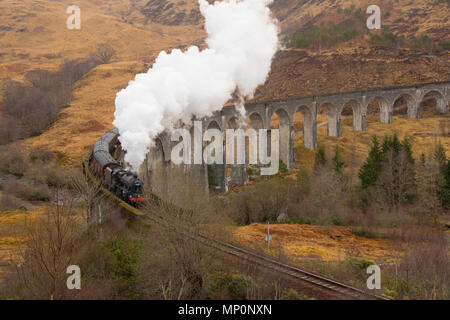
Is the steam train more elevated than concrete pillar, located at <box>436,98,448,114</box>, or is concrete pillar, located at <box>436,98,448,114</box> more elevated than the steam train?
concrete pillar, located at <box>436,98,448,114</box>

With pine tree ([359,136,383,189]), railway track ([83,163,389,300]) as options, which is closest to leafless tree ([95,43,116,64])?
pine tree ([359,136,383,189])

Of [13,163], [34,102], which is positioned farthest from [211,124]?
[34,102]

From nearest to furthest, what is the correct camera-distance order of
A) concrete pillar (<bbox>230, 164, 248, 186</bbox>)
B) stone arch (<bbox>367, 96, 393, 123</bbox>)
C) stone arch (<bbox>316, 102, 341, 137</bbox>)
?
concrete pillar (<bbox>230, 164, 248, 186</bbox>)
stone arch (<bbox>316, 102, 341, 137</bbox>)
stone arch (<bbox>367, 96, 393, 123</bbox>)

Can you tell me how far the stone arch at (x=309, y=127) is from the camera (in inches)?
1938

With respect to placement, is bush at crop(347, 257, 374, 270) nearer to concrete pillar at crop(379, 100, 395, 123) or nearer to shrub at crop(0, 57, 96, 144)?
concrete pillar at crop(379, 100, 395, 123)

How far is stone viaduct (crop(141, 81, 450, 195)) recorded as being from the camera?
26484 mm

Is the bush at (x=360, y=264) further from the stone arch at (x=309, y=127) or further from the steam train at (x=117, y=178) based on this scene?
the stone arch at (x=309, y=127)

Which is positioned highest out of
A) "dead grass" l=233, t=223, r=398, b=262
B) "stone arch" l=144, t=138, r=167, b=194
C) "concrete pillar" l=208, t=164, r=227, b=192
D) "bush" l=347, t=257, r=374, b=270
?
"stone arch" l=144, t=138, r=167, b=194

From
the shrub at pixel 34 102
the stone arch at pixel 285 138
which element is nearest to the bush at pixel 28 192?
the shrub at pixel 34 102

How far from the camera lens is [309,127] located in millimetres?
49906

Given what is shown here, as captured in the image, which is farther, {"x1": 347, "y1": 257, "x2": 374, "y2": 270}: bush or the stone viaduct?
the stone viaduct

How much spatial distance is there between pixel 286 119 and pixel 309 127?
17.3ft

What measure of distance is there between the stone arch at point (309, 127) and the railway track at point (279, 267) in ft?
118

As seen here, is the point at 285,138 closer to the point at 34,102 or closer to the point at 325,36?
the point at 34,102
